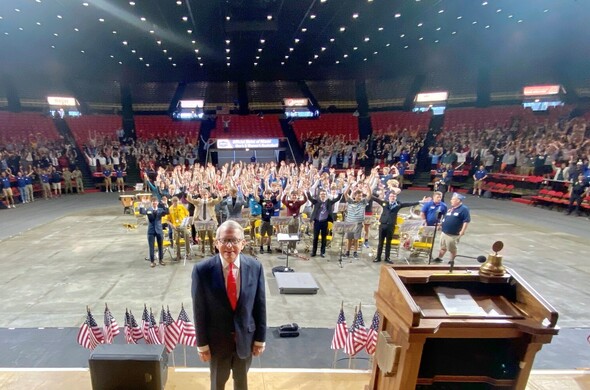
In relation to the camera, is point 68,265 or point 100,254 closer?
point 68,265

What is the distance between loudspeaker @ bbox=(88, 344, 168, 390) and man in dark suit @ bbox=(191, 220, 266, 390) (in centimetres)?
54

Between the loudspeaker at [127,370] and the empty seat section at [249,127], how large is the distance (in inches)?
1024

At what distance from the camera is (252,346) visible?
3.11m

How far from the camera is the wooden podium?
2.15m

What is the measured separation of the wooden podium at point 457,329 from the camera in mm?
2154

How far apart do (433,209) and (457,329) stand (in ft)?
24.6

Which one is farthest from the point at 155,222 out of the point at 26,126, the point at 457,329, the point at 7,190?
the point at 26,126

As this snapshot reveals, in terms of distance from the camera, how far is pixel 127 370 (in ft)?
10.4

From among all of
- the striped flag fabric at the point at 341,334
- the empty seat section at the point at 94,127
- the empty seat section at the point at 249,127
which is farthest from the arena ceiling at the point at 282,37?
the striped flag fabric at the point at 341,334

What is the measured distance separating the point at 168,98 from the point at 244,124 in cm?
906

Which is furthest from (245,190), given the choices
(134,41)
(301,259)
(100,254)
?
(134,41)

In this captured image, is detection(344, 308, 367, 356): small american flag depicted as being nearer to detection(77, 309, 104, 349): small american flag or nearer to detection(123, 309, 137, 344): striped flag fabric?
detection(123, 309, 137, 344): striped flag fabric

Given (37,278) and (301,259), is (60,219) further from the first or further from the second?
(301,259)

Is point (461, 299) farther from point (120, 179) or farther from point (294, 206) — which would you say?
point (120, 179)
